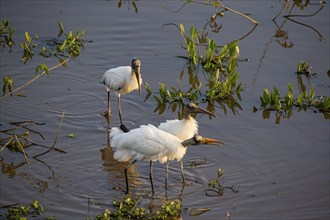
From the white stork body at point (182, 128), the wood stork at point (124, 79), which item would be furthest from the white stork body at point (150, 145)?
the wood stork at point (124, 79)

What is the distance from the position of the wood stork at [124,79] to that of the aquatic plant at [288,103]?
2.06 m

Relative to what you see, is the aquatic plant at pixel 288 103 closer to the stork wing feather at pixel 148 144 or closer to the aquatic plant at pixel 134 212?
the stork wing feather at pixel 148 144

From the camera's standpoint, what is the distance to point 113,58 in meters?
13.3

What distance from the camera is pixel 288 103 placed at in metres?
11.5

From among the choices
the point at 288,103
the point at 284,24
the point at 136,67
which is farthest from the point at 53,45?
the point at 284,24

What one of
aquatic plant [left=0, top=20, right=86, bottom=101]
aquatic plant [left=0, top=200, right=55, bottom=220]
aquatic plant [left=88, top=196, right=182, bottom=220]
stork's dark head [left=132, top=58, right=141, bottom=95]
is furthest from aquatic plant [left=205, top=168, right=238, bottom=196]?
aquatic plant [left=0, top=20, right=86, bottom=101]

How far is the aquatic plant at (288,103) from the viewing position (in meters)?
11.4

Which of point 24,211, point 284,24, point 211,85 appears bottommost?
point 24,211

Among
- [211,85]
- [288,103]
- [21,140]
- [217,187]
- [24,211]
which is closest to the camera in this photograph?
[24,211]

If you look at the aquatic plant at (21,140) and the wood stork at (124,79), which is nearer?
the aquatic plant at (21,140)

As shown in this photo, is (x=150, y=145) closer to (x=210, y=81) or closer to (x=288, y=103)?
(x=288, y=103)

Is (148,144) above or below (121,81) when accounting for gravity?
below

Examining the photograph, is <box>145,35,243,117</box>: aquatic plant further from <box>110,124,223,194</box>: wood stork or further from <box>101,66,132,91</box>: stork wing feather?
<box>110,124,223,194</box>: wood stork

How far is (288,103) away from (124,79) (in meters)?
2.77
